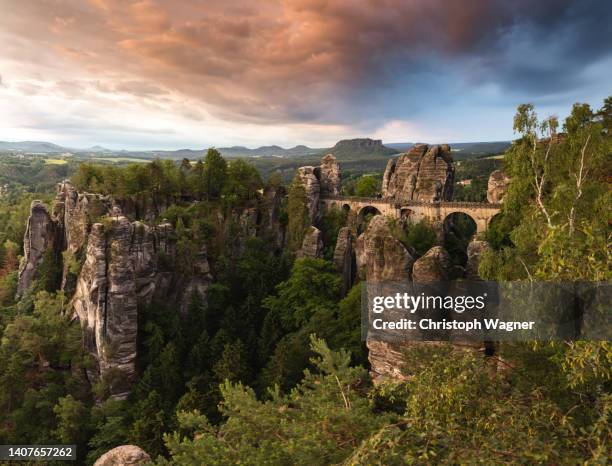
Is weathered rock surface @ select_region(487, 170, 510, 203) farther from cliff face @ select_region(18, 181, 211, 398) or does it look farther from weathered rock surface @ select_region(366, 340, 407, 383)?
weathered rock surface @ select_region(366, 340, 407, 383)

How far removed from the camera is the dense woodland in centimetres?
792

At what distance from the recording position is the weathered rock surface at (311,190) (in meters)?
48.8

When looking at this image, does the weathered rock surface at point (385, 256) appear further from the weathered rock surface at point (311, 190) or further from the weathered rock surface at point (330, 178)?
the weathered rock surface at point (330, 178)

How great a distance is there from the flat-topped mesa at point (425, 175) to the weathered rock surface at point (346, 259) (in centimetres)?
1682

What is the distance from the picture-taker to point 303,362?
25.5m

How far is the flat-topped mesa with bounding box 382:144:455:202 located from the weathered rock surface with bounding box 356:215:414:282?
34179mm

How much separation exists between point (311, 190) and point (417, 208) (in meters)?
14.1

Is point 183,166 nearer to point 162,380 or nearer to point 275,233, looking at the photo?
point 275,233

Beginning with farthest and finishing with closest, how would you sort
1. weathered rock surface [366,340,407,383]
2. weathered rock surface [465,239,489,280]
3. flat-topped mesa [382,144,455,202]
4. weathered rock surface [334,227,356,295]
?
flat-topped mesa [382,144,455,202]
weathered rock surface [334,227,356,295]
weathered rock surface [465,239,489,280]
weathered rock surface [366,340,407,383]

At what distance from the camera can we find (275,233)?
47250 millimetres

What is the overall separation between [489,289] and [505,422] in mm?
9018

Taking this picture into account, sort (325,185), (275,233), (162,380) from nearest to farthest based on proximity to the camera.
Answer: (162,380) → (275,233) → (325,185)

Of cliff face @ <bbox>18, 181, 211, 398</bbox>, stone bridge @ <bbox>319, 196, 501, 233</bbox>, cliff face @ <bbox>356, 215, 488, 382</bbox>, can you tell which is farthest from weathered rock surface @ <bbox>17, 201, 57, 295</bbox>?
cliff face @ <bbox>356, 215, 488, 382</bbox>

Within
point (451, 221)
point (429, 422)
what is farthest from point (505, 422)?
point (451, 221)
